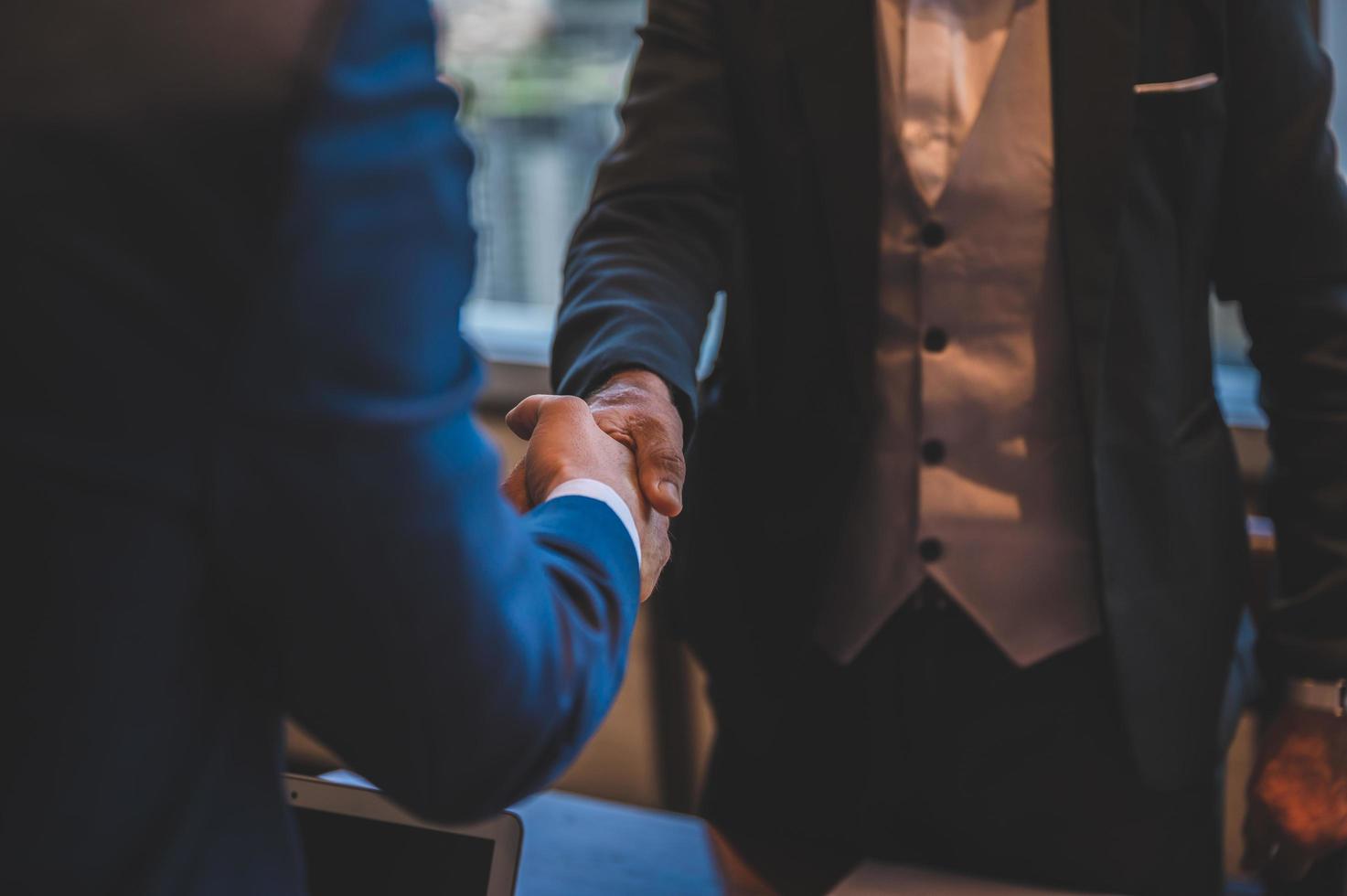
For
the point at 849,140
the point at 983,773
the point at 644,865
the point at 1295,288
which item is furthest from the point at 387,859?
the point at 1295,288

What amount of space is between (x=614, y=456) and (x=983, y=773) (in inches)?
29.8

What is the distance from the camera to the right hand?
88 centimetres

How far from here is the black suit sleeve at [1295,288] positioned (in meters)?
1.30

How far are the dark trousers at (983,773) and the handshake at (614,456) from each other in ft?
1.70

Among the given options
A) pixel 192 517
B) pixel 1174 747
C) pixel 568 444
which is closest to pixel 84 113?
pixel 192 517

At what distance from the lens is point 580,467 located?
889 millimetres

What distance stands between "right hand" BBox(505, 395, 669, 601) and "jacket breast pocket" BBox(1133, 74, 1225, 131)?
68 centimetres

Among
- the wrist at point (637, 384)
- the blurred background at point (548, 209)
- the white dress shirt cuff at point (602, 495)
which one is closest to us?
the white dress shirt cuff at point (602, 495)

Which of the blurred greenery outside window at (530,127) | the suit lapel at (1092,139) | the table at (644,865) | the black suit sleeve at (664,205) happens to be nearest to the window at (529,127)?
the blurred greenery outside window at (530,127)

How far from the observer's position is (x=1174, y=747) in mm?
1408

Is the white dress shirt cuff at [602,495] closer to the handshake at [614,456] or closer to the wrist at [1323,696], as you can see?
the handshake at [614,456]

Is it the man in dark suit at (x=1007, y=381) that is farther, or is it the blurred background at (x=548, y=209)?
the blurred background at (x=548, y=209)

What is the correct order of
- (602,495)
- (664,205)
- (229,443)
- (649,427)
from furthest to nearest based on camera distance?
(664,205) < (649,427) < (602,495) < (229,443)

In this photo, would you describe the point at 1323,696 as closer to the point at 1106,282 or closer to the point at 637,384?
the point at 1106,282
